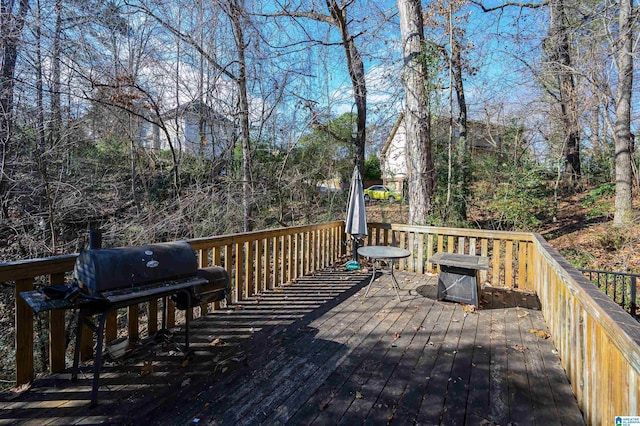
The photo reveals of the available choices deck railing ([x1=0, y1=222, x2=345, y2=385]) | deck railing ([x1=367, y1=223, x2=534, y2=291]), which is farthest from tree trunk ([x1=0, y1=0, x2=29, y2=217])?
deck railing ([x1=367, y1=223, x2=534, y2=291])

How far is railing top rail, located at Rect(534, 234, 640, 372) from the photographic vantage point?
122 cm

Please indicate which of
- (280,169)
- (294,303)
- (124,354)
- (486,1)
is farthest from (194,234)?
(486,1)

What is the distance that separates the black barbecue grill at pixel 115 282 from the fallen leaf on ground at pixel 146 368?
0.93 ft

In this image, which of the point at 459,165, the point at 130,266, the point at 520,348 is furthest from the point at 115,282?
the point at 459,165

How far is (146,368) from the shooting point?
238 centimetres

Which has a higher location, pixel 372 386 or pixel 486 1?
pixel 486 1

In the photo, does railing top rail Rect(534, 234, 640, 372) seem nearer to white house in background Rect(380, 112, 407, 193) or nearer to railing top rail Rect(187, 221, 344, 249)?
railing top rail Rect(187, 221, 344, 249)

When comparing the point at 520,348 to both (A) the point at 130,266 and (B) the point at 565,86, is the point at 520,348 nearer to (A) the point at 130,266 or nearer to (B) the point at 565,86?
(A) the point at 130,266

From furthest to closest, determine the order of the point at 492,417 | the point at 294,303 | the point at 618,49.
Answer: the point at 618,49, the point at 294,303, the point at 492,417

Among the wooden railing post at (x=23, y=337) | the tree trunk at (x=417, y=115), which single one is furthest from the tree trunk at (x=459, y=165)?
the wooden railing post at (x=23, y=337)

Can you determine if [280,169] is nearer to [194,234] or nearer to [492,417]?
[194,234]

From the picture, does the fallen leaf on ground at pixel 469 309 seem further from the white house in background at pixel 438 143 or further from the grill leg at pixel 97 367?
the white house in background at pixel 438 143

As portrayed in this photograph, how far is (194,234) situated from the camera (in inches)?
233

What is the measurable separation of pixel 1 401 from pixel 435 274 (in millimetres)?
4985
